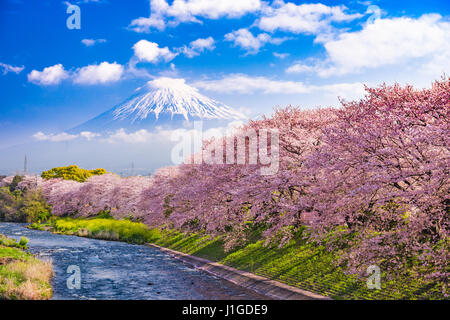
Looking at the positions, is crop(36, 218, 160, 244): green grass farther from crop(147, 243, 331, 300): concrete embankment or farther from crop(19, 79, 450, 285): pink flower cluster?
crop(19, 79, 450, 285): pink flower cluster

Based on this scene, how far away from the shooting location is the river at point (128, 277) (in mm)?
22641

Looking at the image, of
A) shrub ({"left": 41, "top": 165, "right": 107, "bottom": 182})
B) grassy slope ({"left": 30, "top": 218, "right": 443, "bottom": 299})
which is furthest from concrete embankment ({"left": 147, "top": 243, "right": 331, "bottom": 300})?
shrub ({"left": 41, "top": 165, "right": 107, "bottom": 182})

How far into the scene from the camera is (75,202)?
81.0m

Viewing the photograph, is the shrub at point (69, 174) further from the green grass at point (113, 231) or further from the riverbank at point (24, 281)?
the riverbank at point (24, 281)

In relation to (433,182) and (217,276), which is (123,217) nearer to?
(217,276)

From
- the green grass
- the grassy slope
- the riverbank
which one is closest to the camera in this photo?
the grassy slope

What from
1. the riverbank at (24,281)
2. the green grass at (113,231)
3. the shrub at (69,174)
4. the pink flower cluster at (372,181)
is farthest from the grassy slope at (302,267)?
the shrub at (69,174)

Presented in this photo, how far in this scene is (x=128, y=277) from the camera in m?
27.9

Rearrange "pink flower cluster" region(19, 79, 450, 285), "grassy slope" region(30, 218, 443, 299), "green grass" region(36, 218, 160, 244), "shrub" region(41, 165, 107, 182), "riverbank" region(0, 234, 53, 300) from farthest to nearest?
"shrub" region(41, 165, 107, 182)
"green grass" region(36, 218, 160, 244)
"riverbank" region(0, 234, 53, 300)
"grassy slope" region(30, 218, 443, 299)
"pink flower cluster" region(19, 79, 450, 285)

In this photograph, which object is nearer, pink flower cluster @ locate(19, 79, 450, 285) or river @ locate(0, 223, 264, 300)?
pink flower cluster @ locate(19, 79, 450, 285)

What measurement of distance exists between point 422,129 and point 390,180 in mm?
2600

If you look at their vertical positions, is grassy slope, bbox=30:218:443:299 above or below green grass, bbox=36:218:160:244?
above

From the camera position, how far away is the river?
22641mm
